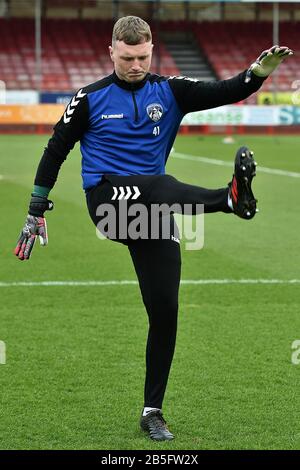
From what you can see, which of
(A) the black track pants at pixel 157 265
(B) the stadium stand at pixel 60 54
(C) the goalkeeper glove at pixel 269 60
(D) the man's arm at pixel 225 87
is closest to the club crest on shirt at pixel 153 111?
(D) the man's arm at pixel 225 87

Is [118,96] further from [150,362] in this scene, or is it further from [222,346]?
[222,346]

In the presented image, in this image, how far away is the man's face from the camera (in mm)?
4957

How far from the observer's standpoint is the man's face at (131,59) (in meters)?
4.96

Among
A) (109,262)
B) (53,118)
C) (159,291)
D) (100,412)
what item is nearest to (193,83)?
(159,291)

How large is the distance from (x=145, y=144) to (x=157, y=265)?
0.61 m

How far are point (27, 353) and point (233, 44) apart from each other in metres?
42.8

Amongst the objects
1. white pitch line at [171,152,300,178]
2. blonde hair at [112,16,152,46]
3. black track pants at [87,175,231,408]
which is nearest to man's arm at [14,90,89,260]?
black track pants at [87,175,231,408]

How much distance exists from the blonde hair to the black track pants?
664 mm

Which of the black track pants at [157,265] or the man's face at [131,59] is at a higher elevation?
the man's face at [131,59]

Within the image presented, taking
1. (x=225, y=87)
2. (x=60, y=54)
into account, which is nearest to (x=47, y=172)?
(x=225, y=87)

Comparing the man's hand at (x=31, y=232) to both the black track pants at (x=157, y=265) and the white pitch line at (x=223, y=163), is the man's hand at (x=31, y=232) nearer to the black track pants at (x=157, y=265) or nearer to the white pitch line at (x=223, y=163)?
the black track pants at (x=157, y=265)

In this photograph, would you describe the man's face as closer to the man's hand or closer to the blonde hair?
the blonde hair

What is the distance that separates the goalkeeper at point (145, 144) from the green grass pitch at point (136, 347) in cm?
47

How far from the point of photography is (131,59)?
5.01 meters
